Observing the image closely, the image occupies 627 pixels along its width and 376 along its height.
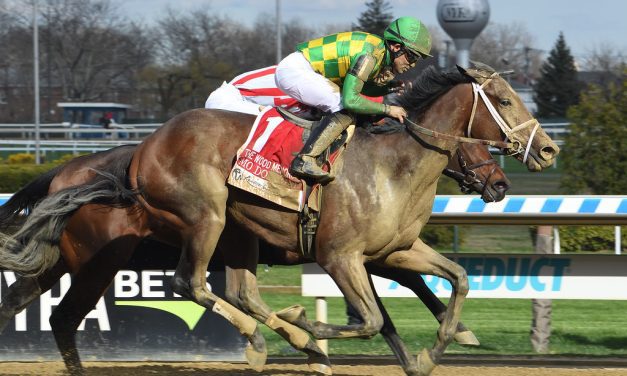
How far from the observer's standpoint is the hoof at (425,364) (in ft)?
17.0

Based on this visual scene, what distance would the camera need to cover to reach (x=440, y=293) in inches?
251

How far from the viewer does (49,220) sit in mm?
5539

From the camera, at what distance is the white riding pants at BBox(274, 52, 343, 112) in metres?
5.12

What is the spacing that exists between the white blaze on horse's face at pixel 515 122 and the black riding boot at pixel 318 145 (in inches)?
26.2

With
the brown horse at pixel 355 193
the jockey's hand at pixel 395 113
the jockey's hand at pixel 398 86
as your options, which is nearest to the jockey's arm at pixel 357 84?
the jockey's hand at pixel 395 113

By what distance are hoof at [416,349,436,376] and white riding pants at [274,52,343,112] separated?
4.27ft

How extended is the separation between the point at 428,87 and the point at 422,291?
1149 mm

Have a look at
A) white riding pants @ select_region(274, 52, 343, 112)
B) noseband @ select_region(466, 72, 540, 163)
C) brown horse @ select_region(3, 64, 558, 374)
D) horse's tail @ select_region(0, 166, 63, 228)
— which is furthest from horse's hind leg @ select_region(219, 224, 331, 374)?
noseband @ select_region(466, 72, 540, 163)

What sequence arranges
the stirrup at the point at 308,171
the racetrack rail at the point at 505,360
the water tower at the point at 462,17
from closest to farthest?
the stirrup at the point at 308,171 < the racetrack rail at the point at 505,360 < the water tower at the point at 462,17

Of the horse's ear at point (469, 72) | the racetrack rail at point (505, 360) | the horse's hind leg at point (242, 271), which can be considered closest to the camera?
the horse's ear at point (469, 72)

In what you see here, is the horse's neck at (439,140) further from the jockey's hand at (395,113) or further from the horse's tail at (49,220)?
the horse's tail at (49,220)

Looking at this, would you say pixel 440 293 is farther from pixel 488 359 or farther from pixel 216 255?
pixel 216 255

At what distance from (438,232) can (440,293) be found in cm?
429

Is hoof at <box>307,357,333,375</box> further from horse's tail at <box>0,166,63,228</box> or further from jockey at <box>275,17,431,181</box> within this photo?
horse's tail at <box>0,166,63,228</box>
